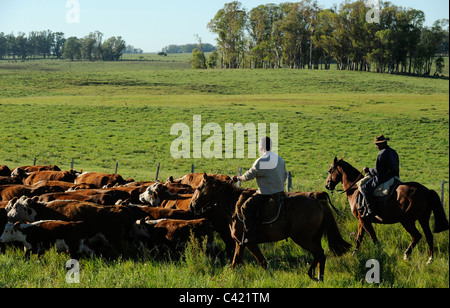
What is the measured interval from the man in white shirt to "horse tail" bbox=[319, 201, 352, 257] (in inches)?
43.8

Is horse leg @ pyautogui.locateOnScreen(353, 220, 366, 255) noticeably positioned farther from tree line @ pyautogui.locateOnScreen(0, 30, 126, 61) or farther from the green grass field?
tree line @ pyautogui.locateOnScreen(0, 30, 126, 61)

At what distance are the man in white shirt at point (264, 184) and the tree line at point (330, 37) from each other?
78678mm

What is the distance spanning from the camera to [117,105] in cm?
5453

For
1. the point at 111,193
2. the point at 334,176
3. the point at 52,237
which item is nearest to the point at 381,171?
the point at 334,176

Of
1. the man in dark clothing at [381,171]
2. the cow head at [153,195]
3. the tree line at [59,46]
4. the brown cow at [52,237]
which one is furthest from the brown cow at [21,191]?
the tree line at [59,46]

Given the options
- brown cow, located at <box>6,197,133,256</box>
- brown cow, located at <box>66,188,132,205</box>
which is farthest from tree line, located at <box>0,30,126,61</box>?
brown cow, located at <box>6,197,133,256</box>

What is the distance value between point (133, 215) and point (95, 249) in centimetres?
125

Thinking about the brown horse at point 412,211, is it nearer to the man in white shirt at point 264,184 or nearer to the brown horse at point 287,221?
the brown horse at point 287,221

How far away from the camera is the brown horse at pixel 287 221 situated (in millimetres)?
8602

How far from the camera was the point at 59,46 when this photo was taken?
131 metres

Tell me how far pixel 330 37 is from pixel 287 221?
86.6m

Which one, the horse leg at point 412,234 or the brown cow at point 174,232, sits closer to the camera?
the brown cow at point 174,232

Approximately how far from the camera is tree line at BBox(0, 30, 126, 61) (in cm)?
12300

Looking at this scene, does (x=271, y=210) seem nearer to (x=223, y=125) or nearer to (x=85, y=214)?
(x=85, y=214)
